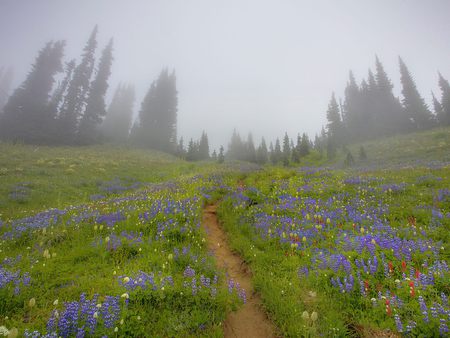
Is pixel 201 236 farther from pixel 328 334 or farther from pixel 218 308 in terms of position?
pixel 328 334

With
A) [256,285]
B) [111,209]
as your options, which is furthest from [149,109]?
[256,285]

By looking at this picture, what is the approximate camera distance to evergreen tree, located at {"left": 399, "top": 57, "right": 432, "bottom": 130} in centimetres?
5238

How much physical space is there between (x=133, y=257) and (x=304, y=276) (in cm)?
438

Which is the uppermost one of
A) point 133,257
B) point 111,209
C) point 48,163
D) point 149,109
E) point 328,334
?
point 149,109

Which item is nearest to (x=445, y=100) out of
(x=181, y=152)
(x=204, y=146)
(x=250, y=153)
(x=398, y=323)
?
(x=250, y=153)

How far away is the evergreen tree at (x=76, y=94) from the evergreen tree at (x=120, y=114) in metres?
18.9

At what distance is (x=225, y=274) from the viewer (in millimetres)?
5949

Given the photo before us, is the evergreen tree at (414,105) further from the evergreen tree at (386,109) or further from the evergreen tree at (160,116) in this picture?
the evergreen tree at (160,116)

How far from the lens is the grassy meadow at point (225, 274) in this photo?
389cm

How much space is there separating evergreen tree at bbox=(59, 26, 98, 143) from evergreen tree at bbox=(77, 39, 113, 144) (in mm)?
1016

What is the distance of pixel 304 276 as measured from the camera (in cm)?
542

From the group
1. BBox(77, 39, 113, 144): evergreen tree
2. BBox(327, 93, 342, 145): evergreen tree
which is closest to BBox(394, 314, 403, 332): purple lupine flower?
BBox(77, 39, 113, 144): evergreen tree

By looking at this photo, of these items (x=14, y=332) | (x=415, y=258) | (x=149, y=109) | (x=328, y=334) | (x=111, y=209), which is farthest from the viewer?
(x=149, y=109)

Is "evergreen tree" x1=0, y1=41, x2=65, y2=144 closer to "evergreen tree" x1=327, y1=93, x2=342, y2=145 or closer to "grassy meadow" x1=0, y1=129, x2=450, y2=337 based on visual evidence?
"grassy meadow" x1=0, y1=129, x2=450, y2=337
